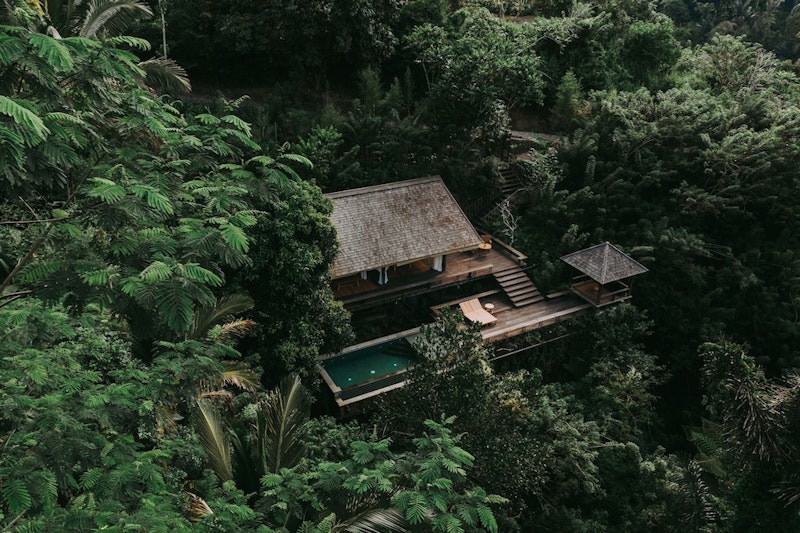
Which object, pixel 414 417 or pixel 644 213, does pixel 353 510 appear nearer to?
pixel 414 417

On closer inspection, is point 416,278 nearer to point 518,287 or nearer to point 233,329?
point 518,287

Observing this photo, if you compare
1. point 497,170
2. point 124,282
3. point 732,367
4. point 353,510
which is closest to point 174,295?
point 124,282

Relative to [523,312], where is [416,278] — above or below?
above

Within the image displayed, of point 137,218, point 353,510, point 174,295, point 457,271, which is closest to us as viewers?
point 174,295

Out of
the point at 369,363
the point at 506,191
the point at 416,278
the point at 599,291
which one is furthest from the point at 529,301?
the point at 369,363

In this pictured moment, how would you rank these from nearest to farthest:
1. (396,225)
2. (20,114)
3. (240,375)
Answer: (20,114) < (240,375) < (396,225)

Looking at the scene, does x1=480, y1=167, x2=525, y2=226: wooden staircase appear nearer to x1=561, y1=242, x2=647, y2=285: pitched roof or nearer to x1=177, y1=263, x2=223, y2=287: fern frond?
x1=561, y1=242, x2=647, y2=285: pitched roof

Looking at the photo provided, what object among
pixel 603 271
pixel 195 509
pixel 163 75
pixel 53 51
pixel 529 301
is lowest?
pixel 529 301

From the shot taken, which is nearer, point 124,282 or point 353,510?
point 124,282
